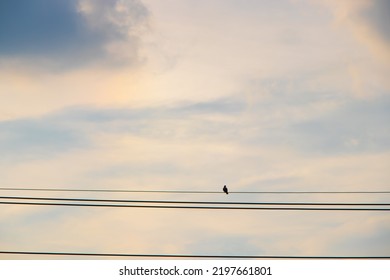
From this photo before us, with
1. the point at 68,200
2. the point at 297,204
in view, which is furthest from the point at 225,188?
the point at 68,200

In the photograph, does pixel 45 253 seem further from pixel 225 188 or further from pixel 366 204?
pixel 366 204

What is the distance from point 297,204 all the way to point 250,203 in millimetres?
2332

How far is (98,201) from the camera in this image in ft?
126

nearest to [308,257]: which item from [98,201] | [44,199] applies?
[98,201]
